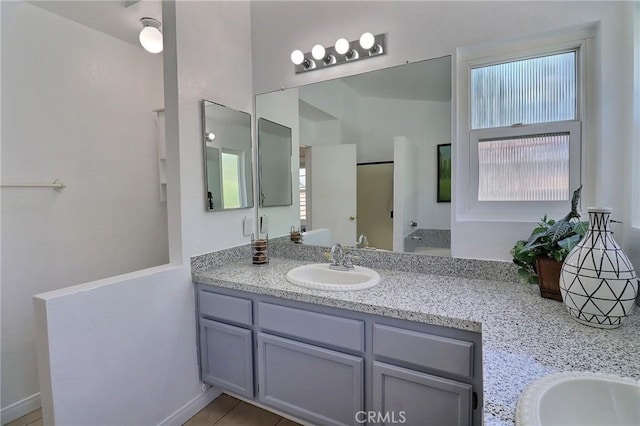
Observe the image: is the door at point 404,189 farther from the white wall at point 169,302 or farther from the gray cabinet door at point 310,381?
the white wall at point 169,302

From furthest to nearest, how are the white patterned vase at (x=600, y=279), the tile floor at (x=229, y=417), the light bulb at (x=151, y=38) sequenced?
the light bulb at (x=151, y=38) → the tile floor at (x=229, y=417) → the white patterned vase at (x=600, y=279)

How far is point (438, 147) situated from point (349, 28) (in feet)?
2.91

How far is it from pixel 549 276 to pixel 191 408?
6.45ft

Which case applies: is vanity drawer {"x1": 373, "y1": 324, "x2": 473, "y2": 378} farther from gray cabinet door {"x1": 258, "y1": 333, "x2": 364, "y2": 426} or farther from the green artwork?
the green artwork

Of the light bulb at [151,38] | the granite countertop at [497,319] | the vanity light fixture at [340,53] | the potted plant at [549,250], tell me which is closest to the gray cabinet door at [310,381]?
the granite countertop at [497,319]

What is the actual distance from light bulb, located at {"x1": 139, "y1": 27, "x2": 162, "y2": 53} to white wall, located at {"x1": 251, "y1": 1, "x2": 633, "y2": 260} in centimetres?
60

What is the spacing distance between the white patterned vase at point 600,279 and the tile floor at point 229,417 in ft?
4.92

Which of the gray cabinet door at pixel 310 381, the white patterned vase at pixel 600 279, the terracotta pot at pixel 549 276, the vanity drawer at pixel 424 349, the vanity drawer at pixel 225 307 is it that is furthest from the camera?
the vanity drawer at pixel 225 307

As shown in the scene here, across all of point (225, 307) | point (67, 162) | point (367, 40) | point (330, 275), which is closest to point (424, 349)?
point (330, 275)

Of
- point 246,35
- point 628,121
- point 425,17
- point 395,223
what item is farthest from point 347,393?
point 246,35

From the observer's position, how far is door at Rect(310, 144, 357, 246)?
194cm

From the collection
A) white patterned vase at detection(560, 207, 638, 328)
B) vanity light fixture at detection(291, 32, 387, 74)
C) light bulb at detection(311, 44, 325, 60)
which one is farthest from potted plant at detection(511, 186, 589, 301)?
light bulb at detection(311, 44, 325, 60)

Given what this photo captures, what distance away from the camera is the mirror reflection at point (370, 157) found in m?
1.66

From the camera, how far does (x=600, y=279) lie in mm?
928
